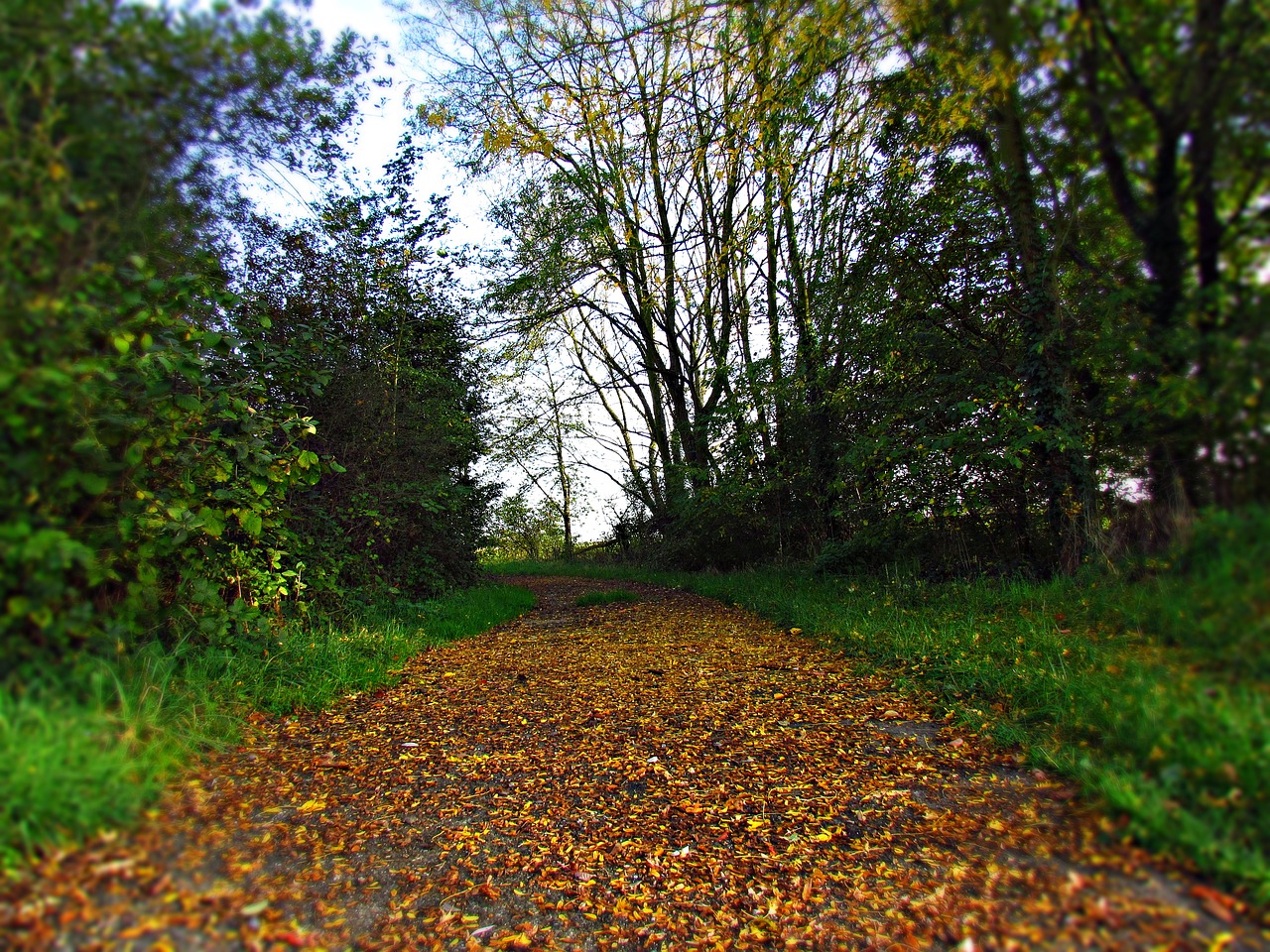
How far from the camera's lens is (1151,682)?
2254 mm

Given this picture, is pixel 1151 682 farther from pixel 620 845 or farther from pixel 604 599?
pixel 604 599

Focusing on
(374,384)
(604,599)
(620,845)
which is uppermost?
(374,384)

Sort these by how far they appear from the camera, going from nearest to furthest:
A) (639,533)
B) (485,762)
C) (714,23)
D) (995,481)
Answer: (485,762)
(714,23)
(995,481)
(639,533)

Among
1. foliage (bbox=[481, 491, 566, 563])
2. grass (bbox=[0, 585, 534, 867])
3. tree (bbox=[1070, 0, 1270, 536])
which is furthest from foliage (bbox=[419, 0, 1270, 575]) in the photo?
foliage (bbox=[481, 491, 566, 563])

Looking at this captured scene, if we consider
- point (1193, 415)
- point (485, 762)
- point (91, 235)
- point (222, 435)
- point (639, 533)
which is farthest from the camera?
point (639, 533)

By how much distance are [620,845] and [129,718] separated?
195 centimetres

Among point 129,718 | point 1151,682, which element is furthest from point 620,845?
point 1151,682

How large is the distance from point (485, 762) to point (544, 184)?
453 inches

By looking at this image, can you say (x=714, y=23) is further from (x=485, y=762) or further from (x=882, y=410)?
(x=485, y=762)

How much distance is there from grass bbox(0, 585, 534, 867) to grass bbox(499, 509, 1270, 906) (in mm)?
3047

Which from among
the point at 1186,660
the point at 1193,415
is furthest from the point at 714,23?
the point at 1186,660

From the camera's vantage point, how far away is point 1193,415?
7.27 ft

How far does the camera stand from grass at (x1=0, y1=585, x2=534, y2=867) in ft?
5.48

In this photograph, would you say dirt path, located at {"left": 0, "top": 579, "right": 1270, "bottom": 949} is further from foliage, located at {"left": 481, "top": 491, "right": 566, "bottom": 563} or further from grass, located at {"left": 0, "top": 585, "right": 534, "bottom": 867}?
foliage, located at {"left": 481, "top": 491, "right": 566, "bottom": 563}
